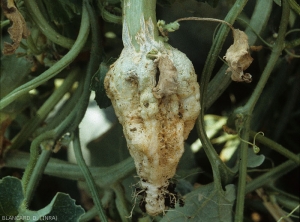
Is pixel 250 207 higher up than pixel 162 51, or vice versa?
pixel 162 51

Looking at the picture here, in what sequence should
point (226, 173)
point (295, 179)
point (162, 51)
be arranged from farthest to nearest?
point (295, 179) → point (226, 173) → point (162, 51)

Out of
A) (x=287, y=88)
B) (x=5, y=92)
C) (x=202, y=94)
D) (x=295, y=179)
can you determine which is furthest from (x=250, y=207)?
(x=5, y=92)

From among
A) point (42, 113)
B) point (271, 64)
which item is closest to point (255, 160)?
point (271, 64)

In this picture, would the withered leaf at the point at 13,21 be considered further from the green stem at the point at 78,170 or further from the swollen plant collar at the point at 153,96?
the green stem at the point at 78,170

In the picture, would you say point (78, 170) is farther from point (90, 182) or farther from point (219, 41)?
point (219, 41)

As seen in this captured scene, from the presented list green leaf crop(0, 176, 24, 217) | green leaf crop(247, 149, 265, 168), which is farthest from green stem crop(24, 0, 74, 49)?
green leaf crop(247, 149, 265, 168)

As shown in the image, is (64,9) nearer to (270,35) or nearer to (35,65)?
(35,65)

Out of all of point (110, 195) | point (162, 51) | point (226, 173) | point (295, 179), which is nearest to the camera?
point (162, 51)
